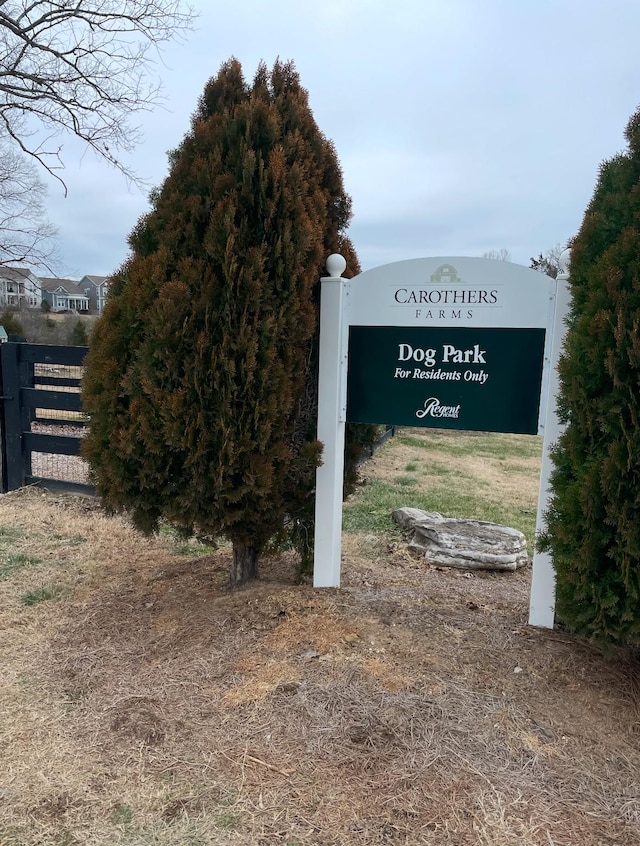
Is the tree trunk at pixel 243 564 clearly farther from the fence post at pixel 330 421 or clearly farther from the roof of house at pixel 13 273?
the roof of house at pixel 13 273

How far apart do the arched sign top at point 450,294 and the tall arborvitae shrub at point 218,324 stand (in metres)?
0.33

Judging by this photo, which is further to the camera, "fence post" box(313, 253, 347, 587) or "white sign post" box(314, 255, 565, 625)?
"fence post" box(313, 253, 347, 587)

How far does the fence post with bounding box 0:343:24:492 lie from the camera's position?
671 centimetres

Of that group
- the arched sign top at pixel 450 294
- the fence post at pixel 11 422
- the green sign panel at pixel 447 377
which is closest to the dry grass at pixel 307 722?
the green sign panel at pixel 447 377

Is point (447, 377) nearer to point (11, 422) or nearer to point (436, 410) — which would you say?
point (436, 410)

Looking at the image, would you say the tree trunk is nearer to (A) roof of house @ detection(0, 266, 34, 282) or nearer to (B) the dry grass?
(B) the dry grass

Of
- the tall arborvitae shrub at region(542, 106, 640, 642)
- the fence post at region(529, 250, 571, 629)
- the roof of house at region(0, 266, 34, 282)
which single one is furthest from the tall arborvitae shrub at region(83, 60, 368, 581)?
the roof of house at region(0, 266, 34, 282)

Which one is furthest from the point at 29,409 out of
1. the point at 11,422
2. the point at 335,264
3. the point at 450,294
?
the point at 450,294

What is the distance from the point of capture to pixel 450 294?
333 cm

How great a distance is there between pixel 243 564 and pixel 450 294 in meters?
2.00

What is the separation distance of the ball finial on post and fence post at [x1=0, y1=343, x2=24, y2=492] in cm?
459

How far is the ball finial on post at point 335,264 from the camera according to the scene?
3.42 m

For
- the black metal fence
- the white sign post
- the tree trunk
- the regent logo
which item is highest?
the white sign post

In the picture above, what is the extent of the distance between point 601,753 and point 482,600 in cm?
161
